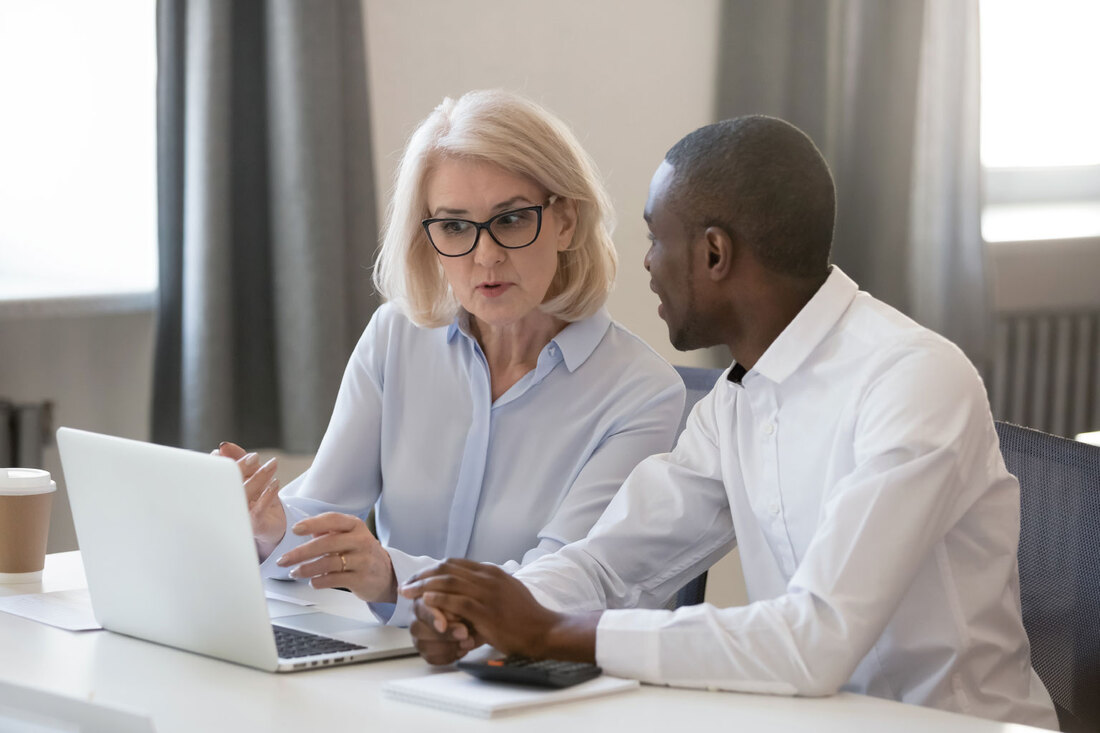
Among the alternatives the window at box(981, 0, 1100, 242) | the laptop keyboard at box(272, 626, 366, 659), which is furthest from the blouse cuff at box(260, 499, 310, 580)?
the window at box(981, 0, 1100, 242)

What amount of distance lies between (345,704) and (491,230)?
832 mm

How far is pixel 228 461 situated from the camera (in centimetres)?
117

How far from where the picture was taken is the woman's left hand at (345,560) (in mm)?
1417

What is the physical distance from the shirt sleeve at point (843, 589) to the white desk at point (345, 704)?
27 millimetres

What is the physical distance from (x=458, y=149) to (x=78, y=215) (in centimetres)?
133

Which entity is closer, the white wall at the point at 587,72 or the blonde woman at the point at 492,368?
the blonde woman at the point at 492,368

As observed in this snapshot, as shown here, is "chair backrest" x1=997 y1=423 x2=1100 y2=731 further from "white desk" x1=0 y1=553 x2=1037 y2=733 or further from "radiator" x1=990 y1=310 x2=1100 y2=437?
"radiator" x1=990 y1=310 x2=1100 y2=437

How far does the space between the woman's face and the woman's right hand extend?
0.39 meters

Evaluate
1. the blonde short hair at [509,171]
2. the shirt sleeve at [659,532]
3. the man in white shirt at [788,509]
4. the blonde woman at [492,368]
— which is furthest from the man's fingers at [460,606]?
the blonde short hair at [509,171]

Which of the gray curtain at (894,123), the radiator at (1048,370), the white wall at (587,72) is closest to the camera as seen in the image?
the white wall at (587,72)

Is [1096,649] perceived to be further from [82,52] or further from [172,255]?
[82,52]

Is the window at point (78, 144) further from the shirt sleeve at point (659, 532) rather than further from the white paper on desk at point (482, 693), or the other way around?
the white paper on desk at point (482, 693)

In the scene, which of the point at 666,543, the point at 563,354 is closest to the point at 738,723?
the point at 666,543

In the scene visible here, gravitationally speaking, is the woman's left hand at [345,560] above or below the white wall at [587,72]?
below
